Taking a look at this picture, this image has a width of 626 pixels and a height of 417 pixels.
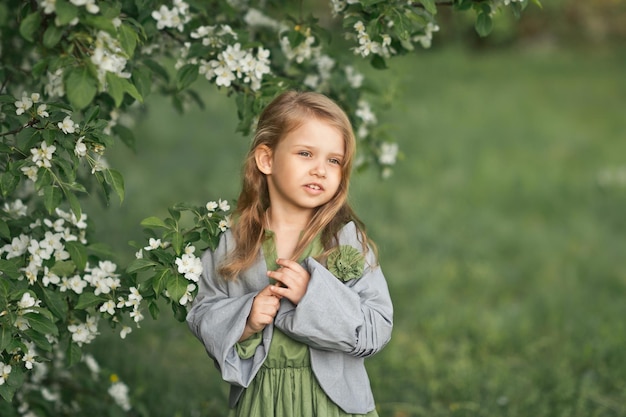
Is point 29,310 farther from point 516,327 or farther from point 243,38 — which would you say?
point 516,327

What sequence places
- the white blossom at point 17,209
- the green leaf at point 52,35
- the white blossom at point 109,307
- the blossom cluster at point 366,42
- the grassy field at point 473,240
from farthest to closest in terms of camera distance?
1. the grassy field at point 473,240
2. the white blossom at point 17,209
3. the blossom cluster at point 366,42
4. the white blossom at point 109,307
5. the green leaf at point 52,35

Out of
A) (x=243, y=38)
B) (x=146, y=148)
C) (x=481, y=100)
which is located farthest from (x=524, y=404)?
(x=481, y=100)

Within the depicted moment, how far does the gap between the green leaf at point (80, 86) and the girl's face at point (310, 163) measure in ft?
2.08

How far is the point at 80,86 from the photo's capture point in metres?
2.12

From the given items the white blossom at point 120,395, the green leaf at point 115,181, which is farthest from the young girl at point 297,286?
the white blossom at point 120,395

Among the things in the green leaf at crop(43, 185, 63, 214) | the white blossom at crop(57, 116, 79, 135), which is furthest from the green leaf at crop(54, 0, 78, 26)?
the green leaf at crop(43, 185, 63, 214)

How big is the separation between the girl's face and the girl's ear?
0.19ft

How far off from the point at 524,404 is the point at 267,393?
6.66 feet

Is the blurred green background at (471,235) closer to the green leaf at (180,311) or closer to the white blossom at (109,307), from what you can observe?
the green leaf at (180,311)

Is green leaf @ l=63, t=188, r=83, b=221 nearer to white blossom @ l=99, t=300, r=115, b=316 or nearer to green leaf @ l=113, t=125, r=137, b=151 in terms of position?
white blossom @ l=99, t=300, r=115, b=316

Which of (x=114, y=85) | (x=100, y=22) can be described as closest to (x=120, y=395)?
(x=114, y=85)

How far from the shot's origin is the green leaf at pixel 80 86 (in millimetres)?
2107

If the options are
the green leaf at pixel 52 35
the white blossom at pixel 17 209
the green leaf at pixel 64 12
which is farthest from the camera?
the white blossom at pixel 17 209

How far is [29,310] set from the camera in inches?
102
